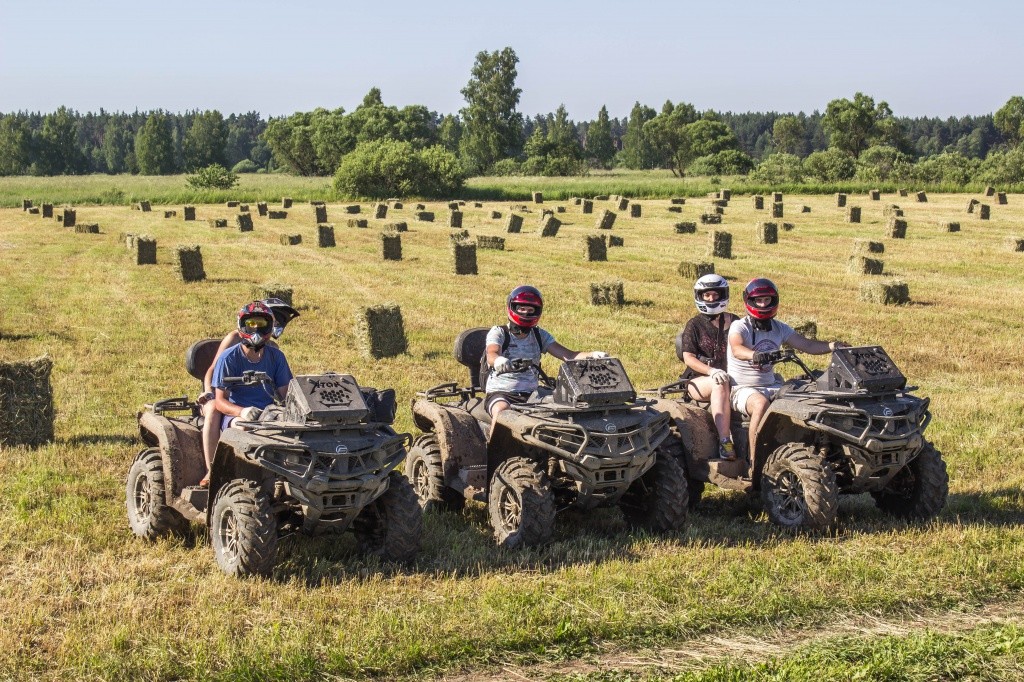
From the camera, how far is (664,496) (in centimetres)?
873

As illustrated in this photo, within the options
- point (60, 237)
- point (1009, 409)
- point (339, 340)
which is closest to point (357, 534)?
point (1009, 409)

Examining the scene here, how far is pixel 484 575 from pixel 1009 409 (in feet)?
27.9

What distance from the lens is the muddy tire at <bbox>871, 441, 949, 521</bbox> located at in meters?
9.09

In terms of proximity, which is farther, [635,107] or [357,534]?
[635,107]

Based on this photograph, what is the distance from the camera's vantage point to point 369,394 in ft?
26.7

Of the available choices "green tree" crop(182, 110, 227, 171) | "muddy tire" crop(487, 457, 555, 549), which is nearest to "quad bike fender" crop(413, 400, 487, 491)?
"muddy tire" crop(487, 457, 555, 549)

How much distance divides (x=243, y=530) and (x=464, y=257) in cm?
1866

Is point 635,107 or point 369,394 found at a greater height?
point 635,107

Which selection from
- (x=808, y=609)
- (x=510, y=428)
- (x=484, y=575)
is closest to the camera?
(x=808, y=609)

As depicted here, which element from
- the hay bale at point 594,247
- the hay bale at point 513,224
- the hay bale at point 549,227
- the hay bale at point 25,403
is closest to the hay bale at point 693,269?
the hay bale at point 594,247

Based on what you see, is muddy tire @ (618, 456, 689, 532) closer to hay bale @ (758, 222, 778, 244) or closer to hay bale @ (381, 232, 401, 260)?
hay bale @ (381, 232, 401, 260)

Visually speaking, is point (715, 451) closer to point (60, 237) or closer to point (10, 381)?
point (10, 381)

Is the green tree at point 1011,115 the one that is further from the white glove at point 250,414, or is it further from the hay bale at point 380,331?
the white glove at point 250,414

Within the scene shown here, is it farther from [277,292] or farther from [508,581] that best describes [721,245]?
[508,581]
